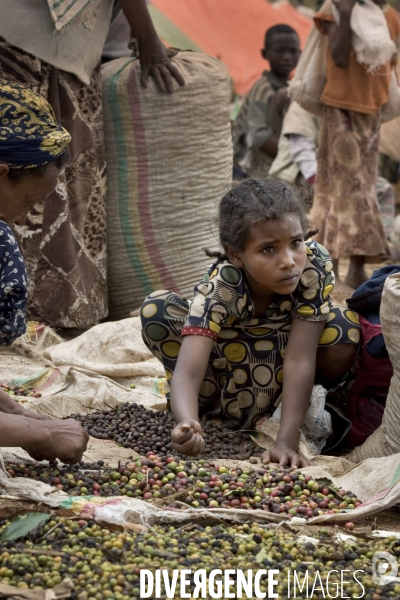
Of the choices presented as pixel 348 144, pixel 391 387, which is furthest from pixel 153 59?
pixel 391 387

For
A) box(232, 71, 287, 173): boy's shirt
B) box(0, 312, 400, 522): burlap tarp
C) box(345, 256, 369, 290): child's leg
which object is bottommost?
box(345, 256, 369, 290): child's leg

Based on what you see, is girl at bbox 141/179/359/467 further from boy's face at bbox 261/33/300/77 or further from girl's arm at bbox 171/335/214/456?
boy's face at bbox 261/33/300/77

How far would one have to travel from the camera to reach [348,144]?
6.79 metres

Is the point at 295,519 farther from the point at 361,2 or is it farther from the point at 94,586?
the point at 361,2

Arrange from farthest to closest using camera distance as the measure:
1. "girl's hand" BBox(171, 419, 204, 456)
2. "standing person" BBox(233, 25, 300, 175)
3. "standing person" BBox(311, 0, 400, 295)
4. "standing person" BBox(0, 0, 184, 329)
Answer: "standing person" BBox(233, 25, 300, 175), "standing person" BBox(311, 0, 400, 295), "standing person" BBox(0, 0, 184, 329), "girl's hand" BBox(171, 419, 204, 456)

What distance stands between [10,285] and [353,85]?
4173mm

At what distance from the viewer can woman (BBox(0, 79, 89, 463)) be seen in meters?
3.02

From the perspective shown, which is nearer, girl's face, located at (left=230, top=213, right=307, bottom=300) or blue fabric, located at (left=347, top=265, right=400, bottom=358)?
girl's face, located at (left=230, top=213, right=307, bottom=300)

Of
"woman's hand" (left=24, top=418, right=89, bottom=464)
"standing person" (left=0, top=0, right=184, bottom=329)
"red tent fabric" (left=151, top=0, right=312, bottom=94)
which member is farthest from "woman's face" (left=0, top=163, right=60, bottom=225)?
"red tent fabric" (left=151, top=0, right=312, bottom=94)

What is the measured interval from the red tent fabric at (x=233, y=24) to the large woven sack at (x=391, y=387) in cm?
1125

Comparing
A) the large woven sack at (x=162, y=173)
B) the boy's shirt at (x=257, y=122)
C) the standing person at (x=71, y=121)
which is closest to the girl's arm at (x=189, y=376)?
the standing person at (x=71, y=121)

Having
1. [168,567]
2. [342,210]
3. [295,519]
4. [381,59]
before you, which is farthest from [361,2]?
[168,567]

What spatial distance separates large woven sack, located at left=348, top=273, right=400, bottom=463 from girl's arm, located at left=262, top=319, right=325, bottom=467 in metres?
0.28

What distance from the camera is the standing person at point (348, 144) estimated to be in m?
6.58
